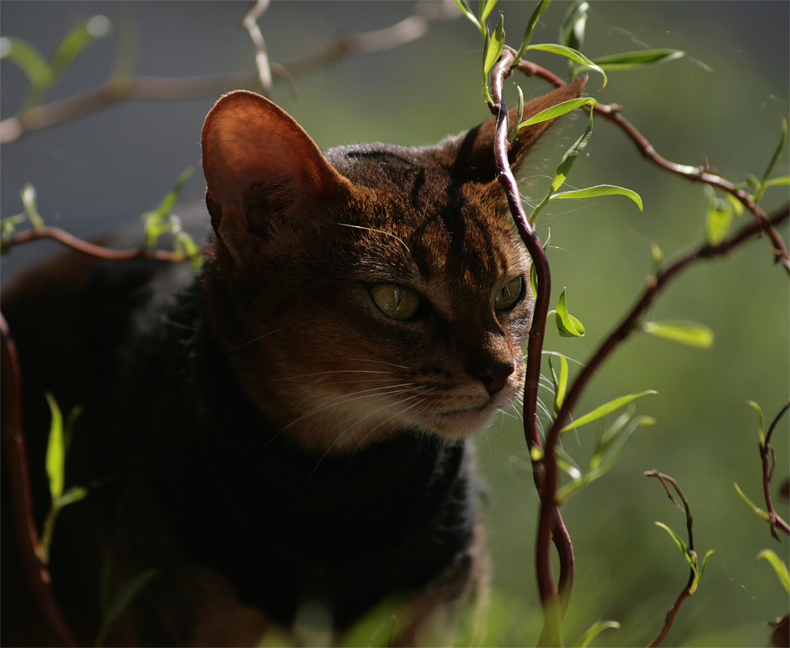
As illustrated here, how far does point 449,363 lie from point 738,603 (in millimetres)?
676

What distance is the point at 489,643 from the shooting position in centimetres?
51

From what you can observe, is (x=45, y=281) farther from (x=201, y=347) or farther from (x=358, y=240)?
(x=358, y=240)

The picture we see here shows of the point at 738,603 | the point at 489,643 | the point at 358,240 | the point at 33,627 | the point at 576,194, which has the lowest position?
the point at 33,627

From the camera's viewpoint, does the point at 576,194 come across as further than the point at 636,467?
No

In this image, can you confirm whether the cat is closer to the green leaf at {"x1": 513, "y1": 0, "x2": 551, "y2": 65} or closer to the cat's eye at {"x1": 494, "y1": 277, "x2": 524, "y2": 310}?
the cat's eye at {"x1": 494, "y1": 277, "x2": 524, "y2": 310}

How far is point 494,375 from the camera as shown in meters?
0.71

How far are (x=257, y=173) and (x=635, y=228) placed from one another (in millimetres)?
1080

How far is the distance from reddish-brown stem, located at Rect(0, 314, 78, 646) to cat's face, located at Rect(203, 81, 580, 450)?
0.24 m

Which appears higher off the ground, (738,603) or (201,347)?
(201,347)

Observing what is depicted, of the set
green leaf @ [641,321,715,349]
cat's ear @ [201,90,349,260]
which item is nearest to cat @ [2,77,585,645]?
cat's ear @ [201,90,349,260]

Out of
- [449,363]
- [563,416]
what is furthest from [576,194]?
[449,363]

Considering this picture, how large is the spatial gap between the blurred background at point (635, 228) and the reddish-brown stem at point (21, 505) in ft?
1.62

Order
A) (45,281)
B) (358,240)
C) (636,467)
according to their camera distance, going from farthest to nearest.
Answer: (636,467)
(45,281)
(358,240)

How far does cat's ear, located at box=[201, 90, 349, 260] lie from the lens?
683 millimetres
